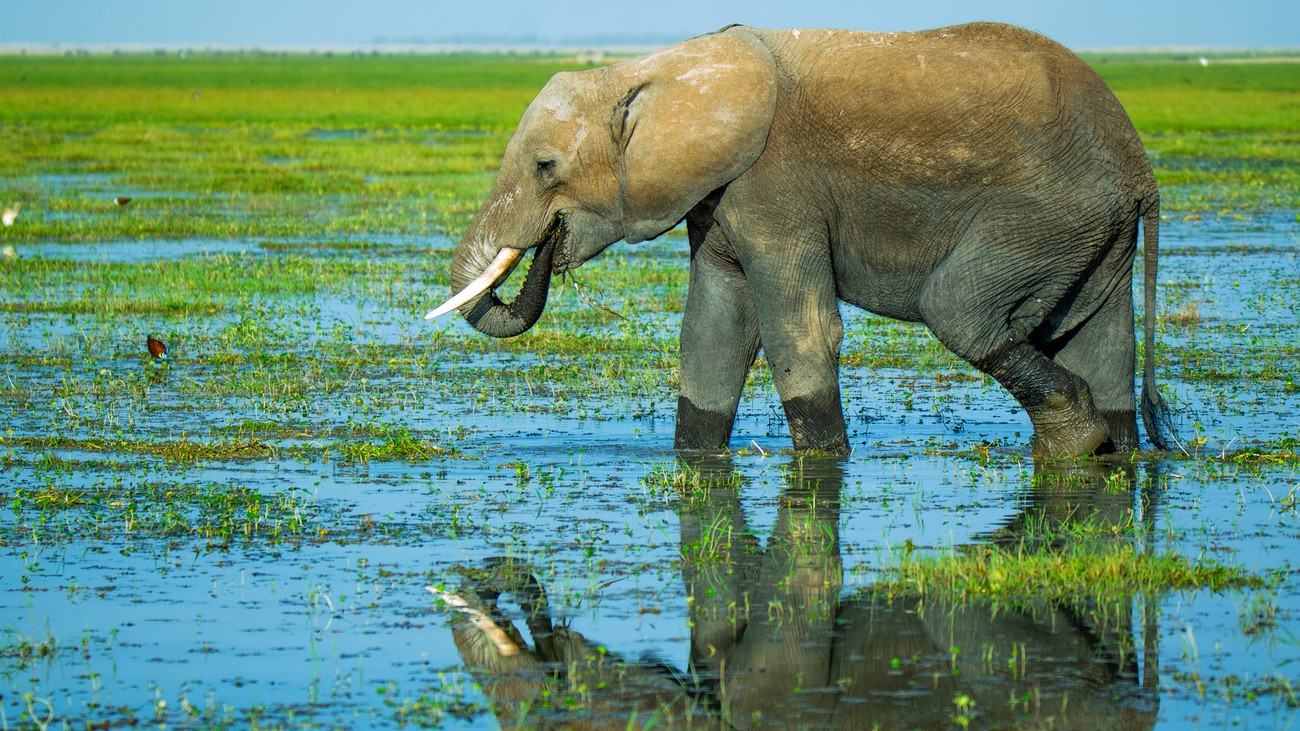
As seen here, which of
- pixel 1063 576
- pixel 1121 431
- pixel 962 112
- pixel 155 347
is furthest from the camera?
pixel 155 347

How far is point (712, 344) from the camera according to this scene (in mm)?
8852

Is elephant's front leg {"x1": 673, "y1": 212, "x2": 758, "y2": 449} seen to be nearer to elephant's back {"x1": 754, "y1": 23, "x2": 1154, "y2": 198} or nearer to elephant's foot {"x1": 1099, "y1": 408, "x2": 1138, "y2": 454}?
elephant's back {"x1": 754, "y1": 23, "x2": 1154, "y2": 198}

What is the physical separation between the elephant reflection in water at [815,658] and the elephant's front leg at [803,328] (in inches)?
71.6

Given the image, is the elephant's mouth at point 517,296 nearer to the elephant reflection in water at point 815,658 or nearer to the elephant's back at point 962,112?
the elephant's back at point 962,112

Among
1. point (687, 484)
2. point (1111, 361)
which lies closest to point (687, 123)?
point (687, 484)

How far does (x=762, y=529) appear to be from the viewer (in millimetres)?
7008

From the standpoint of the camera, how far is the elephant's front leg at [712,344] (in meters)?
8.73

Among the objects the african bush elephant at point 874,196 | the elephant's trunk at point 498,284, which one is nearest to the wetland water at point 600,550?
the african bush elephant at point 874,196

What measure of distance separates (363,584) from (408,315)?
851 centimetres

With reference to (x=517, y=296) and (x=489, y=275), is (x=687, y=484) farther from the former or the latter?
(x=489, y=275)

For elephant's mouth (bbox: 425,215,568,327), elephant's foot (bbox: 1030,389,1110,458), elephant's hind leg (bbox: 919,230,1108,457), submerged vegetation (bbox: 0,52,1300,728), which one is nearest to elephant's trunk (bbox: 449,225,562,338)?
elephant's mouth (bbox: 425,215,568,327)

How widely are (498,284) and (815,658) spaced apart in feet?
13.4

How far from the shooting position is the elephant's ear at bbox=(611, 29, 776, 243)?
8.07 m

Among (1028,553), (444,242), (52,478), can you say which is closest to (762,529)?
(1028,553)
